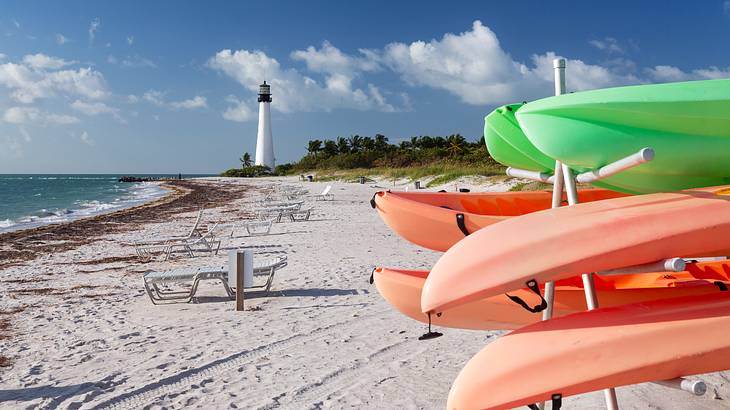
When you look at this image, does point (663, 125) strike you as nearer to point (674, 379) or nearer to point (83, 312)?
point (674, 379)

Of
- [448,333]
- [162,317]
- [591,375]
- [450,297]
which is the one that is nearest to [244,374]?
[448,333]

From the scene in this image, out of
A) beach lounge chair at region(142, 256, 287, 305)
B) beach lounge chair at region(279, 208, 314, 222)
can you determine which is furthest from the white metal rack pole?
beach lounge chair at region(279, 208, 314, 222)

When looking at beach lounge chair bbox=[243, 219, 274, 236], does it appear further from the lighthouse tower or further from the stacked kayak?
the lighthouse tower

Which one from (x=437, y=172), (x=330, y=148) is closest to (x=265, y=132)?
(x=330, y=148)

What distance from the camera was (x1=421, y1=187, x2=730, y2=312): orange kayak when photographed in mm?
2062

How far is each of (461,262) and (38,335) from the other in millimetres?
5234

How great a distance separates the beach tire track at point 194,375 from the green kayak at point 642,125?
310 cm

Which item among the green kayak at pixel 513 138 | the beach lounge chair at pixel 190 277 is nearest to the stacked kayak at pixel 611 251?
the green kayak at pixel 513 138

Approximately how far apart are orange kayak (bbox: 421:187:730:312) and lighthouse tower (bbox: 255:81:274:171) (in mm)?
69675

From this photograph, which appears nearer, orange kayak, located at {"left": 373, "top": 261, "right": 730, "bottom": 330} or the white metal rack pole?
the white metal rack pole

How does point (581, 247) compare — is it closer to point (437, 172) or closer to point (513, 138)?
point (513, 138)

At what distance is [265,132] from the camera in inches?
2766

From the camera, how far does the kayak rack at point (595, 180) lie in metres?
2.00

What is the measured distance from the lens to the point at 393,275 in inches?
142
